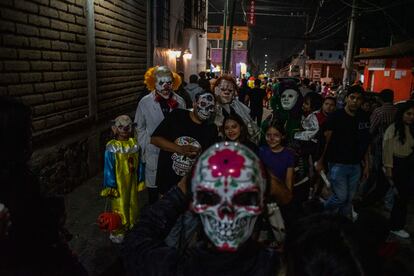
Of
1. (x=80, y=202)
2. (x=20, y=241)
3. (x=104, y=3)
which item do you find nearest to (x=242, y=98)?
(x=104, y=3)

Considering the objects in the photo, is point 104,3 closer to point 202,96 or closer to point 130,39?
point 130,39

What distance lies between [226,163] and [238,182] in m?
0.09

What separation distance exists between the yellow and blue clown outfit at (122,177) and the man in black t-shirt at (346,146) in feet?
8.42

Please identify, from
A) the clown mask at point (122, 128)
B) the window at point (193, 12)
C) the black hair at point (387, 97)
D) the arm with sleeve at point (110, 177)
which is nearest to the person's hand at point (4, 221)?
the arm with sleeve at point (110, 177)

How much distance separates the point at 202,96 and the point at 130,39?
720 cm

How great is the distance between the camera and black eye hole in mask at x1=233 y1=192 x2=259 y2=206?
145cm

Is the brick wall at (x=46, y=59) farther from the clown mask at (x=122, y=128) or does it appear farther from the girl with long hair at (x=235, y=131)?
the girl with long hair at (x=235, y=131)

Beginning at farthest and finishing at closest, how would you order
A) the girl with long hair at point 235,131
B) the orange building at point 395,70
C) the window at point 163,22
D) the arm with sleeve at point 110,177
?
the orange building at point 395,70 → the window at point 163,22 → the arm with sleeve at point 110,177 → the girl with long hair at point 235,131

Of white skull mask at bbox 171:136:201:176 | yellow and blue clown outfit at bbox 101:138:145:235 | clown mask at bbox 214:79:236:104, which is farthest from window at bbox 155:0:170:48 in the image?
white skull mask at bbox 171:136:201:176

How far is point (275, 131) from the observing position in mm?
4297

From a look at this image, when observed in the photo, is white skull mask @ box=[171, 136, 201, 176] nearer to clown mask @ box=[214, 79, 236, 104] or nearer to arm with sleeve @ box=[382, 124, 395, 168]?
clown mask @ box=[214, 79, 236, 104]

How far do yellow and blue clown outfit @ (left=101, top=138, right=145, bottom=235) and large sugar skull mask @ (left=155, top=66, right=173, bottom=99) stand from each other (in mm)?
732

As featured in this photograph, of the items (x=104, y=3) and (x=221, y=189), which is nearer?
(x=221, y=189)

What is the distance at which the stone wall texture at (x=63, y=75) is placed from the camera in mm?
5203
